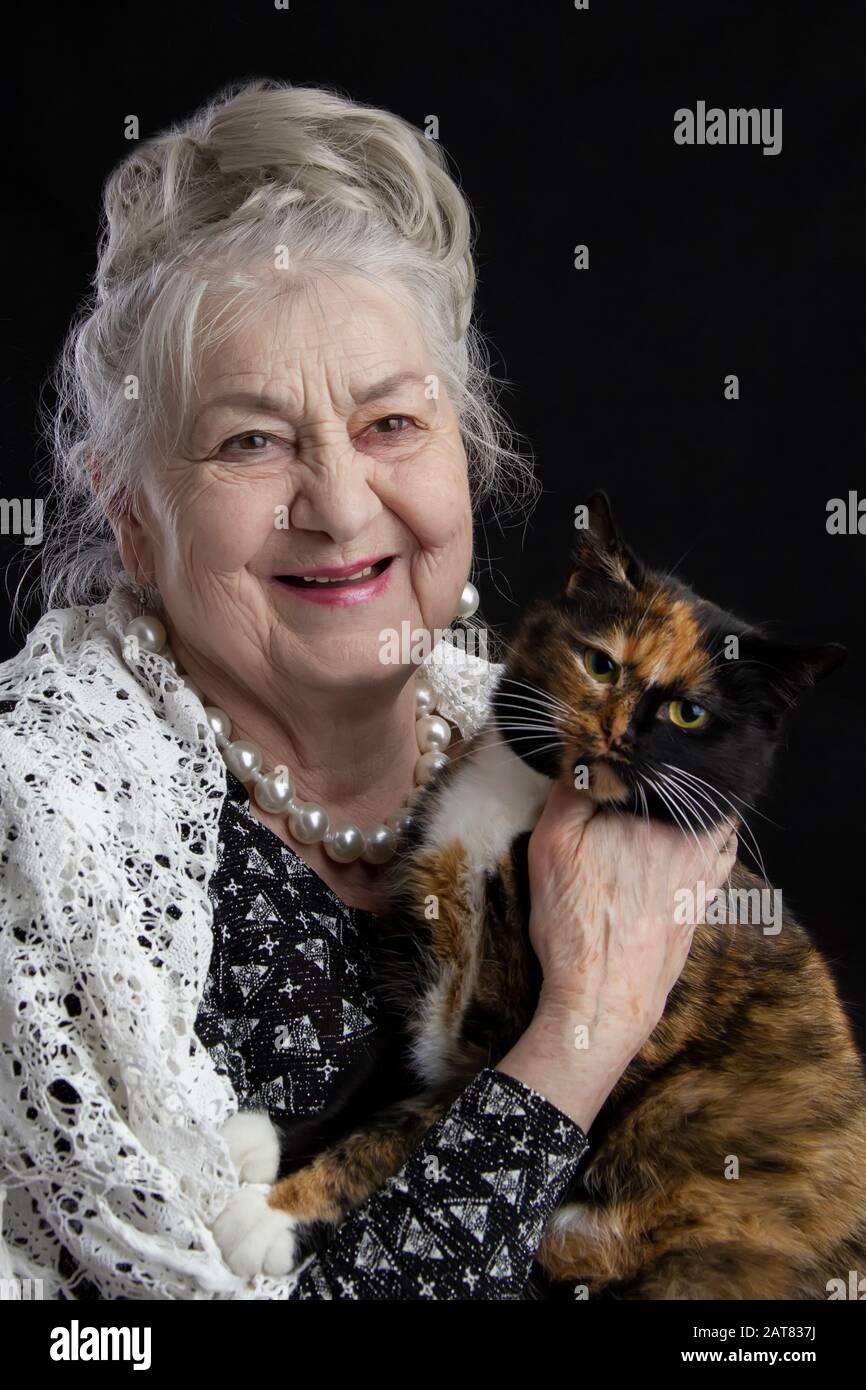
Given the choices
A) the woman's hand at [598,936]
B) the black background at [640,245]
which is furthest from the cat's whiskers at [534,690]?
the black background at [640,245]

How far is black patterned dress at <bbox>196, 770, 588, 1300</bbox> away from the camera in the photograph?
4.93ft

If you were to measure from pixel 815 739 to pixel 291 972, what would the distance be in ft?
4.96

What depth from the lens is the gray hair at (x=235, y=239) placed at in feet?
6.15

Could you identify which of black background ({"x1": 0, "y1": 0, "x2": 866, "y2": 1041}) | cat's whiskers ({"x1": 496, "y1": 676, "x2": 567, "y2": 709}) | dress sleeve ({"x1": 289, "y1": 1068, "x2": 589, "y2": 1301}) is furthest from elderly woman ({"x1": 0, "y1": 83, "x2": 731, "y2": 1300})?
black background ({"x1": 0, "y1": 0, "x2": 866, "y2": 1041})

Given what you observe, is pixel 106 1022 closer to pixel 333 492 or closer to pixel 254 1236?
pixel 254 1236

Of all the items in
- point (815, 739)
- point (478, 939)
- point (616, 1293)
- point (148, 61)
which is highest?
point (148, 61)

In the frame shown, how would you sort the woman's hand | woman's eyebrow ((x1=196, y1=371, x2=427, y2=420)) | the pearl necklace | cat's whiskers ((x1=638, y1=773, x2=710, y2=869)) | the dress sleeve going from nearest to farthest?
→ the dress sleeve < the woman's hand < cat's whiskers ((x1=638, y1=773, x2=710, y2=869)) < woman's eyebrow ((x1=196, y1=371, x2=427, y2=420)) < the pearl necklace

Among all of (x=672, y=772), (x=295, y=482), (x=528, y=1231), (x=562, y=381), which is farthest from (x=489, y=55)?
(x=528, y=1231)

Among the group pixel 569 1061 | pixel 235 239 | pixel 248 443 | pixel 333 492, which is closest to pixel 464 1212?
pixel 569 1061

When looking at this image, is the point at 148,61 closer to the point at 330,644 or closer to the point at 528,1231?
the point at 330,644

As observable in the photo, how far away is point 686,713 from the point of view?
1794 mm

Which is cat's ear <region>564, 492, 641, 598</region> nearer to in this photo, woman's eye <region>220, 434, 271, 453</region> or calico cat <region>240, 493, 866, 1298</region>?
calico cat <region>240, 493, 866, 1298</region>

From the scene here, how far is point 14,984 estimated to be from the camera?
1.55 metres

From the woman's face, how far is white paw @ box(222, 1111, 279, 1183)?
0.58 meters
